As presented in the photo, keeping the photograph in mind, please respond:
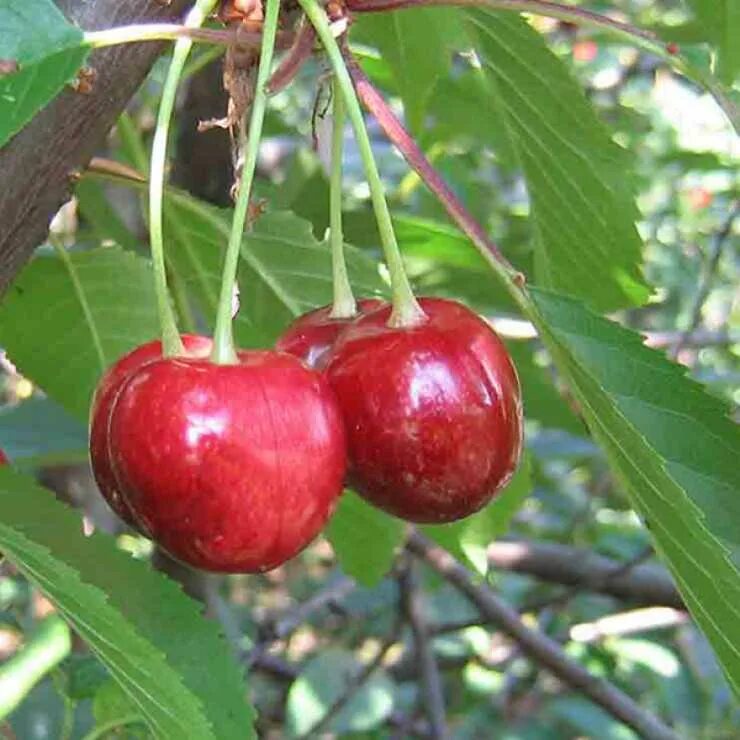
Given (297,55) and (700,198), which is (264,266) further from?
(700,198)

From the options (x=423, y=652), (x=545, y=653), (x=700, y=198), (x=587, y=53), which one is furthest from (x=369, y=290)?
(x=700, y=198)

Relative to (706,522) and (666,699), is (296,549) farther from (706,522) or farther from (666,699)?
(666,699)

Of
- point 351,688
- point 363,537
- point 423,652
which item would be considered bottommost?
point 351,688

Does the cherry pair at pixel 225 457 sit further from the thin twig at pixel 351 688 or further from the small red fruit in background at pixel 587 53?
the small red fruit in background at pixel 587 53

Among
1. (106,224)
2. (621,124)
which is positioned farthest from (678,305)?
(106,224)

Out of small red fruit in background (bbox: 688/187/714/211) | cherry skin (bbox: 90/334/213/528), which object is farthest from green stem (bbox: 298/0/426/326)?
small red fruit in background (bbox: 688/187/714/211)

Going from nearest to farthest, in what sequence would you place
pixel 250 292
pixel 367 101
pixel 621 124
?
pixel 367 101, pixel 250 292, pixel 621 124

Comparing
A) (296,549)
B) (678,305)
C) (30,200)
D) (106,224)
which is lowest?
(678,305)
